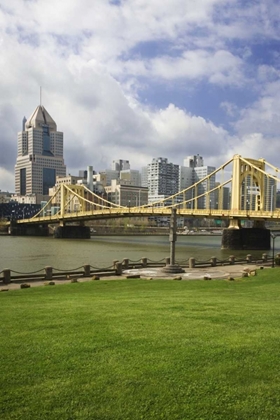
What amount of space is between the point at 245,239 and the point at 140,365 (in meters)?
56.1

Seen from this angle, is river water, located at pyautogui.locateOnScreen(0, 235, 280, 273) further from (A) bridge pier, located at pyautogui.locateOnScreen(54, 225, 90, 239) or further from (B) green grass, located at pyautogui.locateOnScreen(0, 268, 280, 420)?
(A) bridge pier, located at pyautogui.locateOnScreen(54, 225, 90, 239)

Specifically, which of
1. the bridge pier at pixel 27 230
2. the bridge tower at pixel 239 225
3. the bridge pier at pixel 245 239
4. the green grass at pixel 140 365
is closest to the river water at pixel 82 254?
the bridge pier at pixel 245 239

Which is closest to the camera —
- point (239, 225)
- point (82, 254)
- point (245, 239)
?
point (82, 254)

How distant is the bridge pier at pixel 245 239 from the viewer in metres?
58.7

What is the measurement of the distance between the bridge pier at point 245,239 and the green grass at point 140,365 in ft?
167

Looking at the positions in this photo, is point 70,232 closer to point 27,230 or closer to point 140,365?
point 27,230

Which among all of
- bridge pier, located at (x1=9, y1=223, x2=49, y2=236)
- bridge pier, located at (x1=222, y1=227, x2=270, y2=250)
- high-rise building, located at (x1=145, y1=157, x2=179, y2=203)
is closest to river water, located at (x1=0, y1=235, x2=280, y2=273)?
bridge pier, located at (x1=222, y1=227, x2=270, y2=250)

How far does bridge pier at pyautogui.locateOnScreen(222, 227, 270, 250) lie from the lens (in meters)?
58.7

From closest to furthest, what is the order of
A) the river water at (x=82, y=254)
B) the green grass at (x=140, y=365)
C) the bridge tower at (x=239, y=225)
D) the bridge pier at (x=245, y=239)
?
the green grass at (x=140, y=365)
the river water at (x=82, y=254)
the bridge pier at (x=245, y=239)
the bridge tower at (x=239, y=225)

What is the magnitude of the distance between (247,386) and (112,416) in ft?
5.30

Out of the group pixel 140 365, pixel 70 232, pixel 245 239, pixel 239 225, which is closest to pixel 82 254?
pixel 239 225

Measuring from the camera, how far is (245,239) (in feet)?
195

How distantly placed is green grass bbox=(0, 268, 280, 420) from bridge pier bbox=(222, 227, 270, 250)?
50.9 metres

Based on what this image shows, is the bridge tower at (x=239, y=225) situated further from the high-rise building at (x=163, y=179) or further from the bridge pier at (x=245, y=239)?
the high-rise building at (x=163, y=179)
